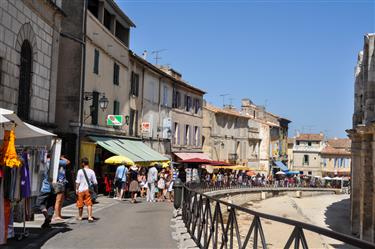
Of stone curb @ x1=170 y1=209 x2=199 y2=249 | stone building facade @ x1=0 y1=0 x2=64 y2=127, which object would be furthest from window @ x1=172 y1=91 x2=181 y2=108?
stone curb @ x1=170 y1=209 x2=199 y2=249

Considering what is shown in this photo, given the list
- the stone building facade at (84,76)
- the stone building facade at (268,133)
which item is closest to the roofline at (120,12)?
the stone building facade at (84,76)

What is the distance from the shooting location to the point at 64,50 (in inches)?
882

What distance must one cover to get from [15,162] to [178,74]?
37.8m

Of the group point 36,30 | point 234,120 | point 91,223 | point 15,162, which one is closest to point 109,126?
point 36,30

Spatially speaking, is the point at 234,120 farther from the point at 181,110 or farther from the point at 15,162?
the point at 15,162

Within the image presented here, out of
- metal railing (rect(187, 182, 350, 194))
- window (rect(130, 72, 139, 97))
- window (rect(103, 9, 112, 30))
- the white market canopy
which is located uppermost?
window (rect(103, 9, 112, 30))

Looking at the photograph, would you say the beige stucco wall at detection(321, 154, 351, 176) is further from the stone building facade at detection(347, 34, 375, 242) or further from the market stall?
the market stall

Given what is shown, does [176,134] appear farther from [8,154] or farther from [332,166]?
[332,166]

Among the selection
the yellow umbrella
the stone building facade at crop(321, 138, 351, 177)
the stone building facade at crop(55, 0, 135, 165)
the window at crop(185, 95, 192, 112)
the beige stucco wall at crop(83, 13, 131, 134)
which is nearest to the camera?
the yellow umbrella

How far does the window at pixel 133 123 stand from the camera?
101 ft

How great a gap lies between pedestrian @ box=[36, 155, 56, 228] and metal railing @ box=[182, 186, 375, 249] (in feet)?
10.5

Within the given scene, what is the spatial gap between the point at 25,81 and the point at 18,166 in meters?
8.54

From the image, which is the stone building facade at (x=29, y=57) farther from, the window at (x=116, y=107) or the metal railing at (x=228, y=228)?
the window at (x=116, y=107)

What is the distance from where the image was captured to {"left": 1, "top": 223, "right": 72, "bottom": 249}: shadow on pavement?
9.05 meters
